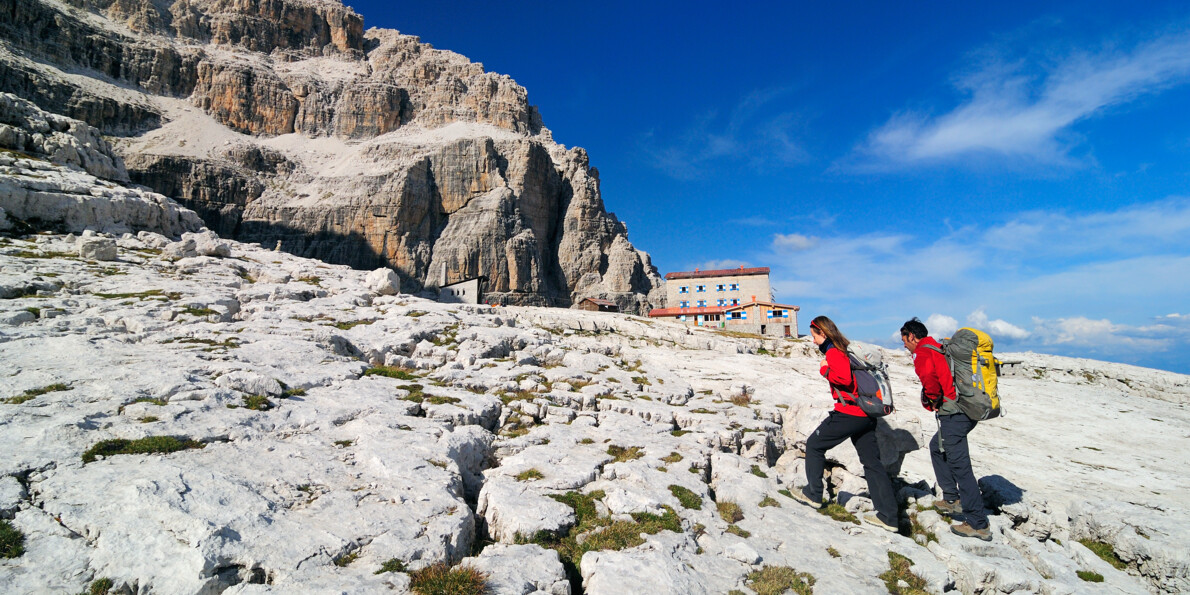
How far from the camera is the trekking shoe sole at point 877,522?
964cm

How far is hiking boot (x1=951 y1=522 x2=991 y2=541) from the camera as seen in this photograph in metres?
8.99

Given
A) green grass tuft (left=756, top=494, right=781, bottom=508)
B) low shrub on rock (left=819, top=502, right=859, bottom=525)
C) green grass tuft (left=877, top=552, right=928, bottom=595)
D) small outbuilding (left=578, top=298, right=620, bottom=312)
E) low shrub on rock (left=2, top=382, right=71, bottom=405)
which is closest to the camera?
green grass tuft (left=877, top=552, right=928, bottom=595)

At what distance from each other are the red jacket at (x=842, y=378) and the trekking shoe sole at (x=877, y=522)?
7.12 ft

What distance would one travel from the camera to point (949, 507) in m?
9.73

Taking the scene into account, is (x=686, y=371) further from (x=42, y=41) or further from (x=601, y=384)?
(x=42, y=41)

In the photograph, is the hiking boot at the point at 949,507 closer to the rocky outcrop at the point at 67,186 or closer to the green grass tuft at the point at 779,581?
the green grass tuft at the point at 779,581

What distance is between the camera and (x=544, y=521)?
8.88 m

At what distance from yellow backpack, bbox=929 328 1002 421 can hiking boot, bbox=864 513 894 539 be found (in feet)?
8.10

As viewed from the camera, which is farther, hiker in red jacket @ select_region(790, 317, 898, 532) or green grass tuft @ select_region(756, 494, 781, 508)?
green grass tuft @ select_region(756, 494, 781, 508)

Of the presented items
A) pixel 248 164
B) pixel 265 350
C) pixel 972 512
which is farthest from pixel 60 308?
pixel 248 164

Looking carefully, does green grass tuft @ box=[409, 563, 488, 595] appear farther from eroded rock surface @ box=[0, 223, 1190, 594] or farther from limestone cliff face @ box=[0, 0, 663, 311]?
limestone cliff face @ box=[0, 0, 663, 311]

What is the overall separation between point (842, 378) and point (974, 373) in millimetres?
2209

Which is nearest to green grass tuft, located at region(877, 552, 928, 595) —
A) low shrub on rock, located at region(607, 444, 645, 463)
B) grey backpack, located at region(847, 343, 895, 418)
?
grey backpack, located at region(847, 343, 895, 418)

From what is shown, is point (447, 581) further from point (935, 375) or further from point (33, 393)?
point (33, 393)
